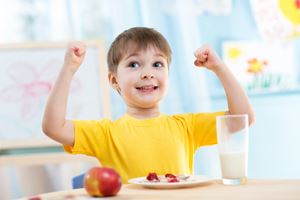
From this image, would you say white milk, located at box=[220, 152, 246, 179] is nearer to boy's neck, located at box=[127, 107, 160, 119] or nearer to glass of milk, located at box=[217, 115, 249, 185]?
glass of milk, located at box=[217, 115, 249, 185]

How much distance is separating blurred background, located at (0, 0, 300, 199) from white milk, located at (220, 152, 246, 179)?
4.77 feet

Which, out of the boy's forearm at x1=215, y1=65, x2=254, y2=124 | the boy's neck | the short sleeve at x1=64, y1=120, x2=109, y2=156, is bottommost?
the short sleeve at x1=64, y1=120, x2=109, y2=156

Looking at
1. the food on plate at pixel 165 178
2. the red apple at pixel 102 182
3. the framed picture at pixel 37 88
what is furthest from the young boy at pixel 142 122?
the framed picture at pixel 37 88

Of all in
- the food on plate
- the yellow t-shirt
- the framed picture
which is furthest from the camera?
the framed picture

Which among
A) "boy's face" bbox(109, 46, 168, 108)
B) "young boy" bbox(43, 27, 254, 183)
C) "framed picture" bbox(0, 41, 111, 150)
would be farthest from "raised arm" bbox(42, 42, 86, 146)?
"framed picture" bbox(0, 41, 111, 150)

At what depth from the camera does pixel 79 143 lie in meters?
1.42

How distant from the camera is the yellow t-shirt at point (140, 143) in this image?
1.41m

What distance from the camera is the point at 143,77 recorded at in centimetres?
146

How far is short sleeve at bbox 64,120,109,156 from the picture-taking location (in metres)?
1.42

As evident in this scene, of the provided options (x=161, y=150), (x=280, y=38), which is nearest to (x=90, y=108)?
(x=280, y=38)

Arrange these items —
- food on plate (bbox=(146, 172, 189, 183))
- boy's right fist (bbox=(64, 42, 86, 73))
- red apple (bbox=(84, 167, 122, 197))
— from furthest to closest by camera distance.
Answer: boy's right fist (bbox=(64, 42, 86, 73))
food on plate (bbox=(146, 172, 189, 183))
red apple (bbox=(84, 167, 122, 197))

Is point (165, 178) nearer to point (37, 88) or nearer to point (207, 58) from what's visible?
Answer: point (207, 58)

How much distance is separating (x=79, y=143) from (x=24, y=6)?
1.48m

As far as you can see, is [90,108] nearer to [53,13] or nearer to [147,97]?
[53,13]
